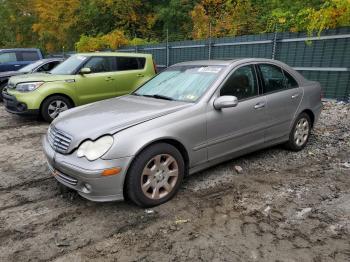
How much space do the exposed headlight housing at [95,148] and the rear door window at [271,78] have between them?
2.48 meters

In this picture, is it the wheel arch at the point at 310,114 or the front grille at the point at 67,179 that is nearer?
the front grille at the point at 67,179

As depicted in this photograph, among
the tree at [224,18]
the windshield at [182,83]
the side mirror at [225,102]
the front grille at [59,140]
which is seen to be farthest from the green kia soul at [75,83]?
the tree at [224,18]

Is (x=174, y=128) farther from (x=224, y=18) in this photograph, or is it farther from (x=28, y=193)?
(x=224, y=18)

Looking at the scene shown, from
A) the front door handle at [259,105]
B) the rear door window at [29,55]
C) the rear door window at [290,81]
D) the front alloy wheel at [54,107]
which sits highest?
the rear door window at [290,81]

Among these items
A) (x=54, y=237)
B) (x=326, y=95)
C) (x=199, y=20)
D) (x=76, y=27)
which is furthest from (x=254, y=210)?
(x=76, y=27)

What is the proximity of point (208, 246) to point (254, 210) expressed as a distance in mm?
871

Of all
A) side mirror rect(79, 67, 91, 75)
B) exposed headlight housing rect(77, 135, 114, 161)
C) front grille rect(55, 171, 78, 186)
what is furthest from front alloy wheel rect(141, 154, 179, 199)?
side mirror rect(79, 67, 91, 75)

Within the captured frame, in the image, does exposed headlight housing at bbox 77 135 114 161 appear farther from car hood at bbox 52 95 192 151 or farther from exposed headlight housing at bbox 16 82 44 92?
exposed headlight housing at bbox 16 82 44 92

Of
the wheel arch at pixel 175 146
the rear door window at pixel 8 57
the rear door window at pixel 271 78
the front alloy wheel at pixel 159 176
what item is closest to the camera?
the wheel arch at pixel 175 146

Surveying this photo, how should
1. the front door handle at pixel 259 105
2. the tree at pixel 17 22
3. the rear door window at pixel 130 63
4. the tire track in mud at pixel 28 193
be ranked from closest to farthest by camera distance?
the tire track in mud at pixel 28 193
the front door handle at pixel 259 105
the rear door window at pixel 130 63
the tree at pixel 17 22

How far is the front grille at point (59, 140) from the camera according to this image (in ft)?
12.0

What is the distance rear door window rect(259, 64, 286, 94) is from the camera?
4.89 meters

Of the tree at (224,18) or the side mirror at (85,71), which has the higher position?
the tree at (224,18)

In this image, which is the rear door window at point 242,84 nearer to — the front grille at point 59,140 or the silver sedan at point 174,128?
the silver sedan at point 174,128
